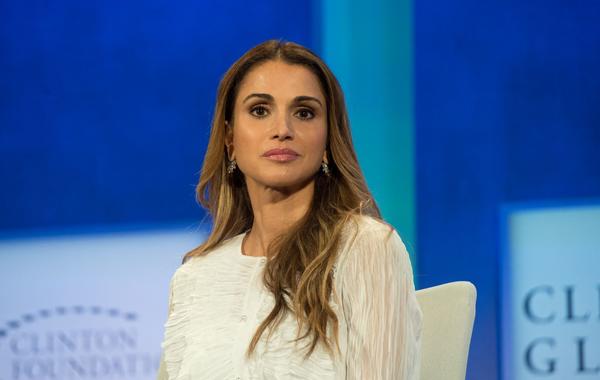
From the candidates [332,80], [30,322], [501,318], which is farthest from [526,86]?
[30,322]

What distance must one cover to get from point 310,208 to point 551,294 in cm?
167

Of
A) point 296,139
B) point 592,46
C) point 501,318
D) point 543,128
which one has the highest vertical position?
point 592,46

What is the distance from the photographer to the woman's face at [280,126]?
2.16 m

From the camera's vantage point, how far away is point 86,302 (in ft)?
12.0

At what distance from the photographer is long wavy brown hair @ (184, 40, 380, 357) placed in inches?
81.0

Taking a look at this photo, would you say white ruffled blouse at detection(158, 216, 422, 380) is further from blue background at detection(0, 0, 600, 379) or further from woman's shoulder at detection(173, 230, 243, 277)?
blue background at detection(0, 0, 600, 379)

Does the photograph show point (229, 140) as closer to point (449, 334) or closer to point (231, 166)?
point (231, 166)

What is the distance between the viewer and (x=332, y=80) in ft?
7.43

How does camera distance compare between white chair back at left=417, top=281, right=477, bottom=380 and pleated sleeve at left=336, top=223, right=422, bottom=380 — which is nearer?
pleated sleeve at left=336, top=223, right=422, bottom=380

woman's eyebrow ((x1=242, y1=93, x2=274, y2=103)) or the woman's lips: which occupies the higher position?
woman's eyebrow ((x1=242, y1=93, x2=274, y2=103))

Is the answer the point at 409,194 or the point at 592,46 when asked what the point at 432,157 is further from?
the point at 592,46

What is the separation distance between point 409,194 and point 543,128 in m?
0.58

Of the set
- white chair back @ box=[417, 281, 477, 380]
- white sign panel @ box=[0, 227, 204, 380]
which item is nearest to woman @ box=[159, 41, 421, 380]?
white chair back @ box=[417, 281, 477, 380]

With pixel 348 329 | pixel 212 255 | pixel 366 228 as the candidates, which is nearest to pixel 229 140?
pixel 212 255
